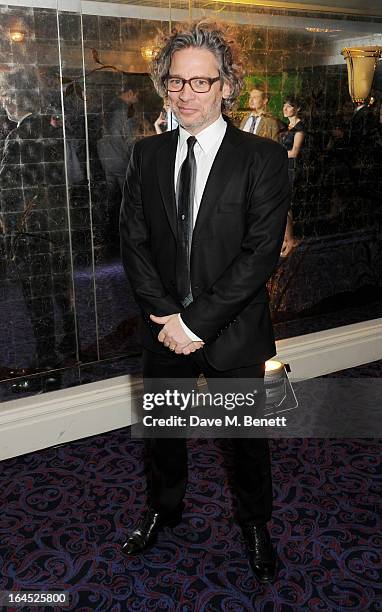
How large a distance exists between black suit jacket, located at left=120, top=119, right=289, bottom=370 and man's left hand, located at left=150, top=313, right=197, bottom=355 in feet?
0.10

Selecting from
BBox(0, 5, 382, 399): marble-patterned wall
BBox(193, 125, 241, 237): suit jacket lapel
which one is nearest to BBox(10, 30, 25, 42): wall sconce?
BBox(0, 5, 382, 399): marble-patterned wall

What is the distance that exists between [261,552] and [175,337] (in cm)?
86

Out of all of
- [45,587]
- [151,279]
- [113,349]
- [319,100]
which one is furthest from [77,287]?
[319,100]

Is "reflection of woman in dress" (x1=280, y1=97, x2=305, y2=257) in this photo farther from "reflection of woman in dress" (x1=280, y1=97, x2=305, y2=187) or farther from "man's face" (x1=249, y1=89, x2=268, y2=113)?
"man's face" (x1=249, y1=89, x2=268, y2=113)

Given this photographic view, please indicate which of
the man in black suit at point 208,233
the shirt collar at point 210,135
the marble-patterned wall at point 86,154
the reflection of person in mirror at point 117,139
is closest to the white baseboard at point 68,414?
the marble-patterned wall at point 86,154

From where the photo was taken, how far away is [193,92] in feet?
6.64

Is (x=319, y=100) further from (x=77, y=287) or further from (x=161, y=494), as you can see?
(x=161, y=494)

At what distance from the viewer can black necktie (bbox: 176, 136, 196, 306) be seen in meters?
2.12

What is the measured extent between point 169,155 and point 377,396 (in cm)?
222

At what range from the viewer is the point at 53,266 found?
3070 mm

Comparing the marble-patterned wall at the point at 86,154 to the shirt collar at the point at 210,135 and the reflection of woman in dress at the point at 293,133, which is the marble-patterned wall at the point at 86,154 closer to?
the reflection of woman in dress at the point at 293,133

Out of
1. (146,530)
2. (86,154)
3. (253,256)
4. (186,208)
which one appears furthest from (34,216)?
(146,530)

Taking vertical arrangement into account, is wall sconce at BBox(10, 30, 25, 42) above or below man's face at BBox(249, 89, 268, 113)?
above

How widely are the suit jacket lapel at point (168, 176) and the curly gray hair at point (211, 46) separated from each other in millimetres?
215
